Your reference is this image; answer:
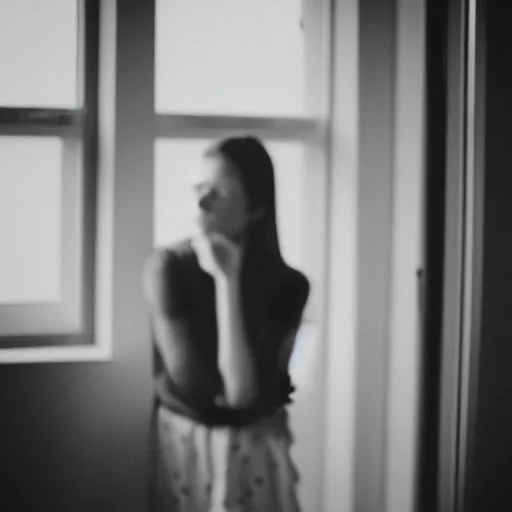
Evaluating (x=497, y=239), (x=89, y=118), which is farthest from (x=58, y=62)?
(x=497, y=239)

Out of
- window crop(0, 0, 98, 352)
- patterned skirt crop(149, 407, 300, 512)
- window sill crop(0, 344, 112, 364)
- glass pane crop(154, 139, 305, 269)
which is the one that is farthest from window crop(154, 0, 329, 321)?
patterned skirt crop(149, 407, 300, 512)

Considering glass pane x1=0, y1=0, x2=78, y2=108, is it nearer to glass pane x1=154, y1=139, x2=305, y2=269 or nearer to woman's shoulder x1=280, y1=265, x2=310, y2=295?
glass pane x1=154, y1=139, x2=305, y2=269

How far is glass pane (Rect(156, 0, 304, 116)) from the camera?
226 cm

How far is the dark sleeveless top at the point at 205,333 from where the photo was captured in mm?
1786

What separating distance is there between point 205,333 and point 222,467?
33 centimetres

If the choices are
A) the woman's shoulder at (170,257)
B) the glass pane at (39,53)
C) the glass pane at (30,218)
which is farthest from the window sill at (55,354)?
the glass pane at (39,53)

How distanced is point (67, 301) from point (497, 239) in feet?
4.21

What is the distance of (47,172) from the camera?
2.21m

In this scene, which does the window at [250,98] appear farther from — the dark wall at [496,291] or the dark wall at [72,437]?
the dark wall at [496,291]

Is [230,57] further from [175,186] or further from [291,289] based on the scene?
[291,289]

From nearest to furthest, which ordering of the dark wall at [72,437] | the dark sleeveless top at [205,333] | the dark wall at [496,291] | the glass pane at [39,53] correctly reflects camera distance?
the dark wall at [496,291], the dark sleeveless top at [205,333], the dark wall at [72,437], the glass pane at [39,53]

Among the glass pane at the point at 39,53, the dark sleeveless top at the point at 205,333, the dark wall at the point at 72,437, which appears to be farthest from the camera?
the glass pane at the point at 39,53

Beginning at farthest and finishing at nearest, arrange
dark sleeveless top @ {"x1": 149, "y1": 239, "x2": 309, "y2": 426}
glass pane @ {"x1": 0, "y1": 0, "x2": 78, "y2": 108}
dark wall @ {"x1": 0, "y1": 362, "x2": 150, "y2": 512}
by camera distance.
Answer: glass pane @ {"x1": 0, "y1": 0, "x2": 78, "y2": 108}
dark wall @ {"x1": 0, "y1": 362, "x2": 150, "y2": 512}
dark sleeveless top @ {"x1": 149, "y1": 239, "x2": 309, "y2": 426}

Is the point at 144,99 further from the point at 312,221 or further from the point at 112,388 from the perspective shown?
the point at 112,388
